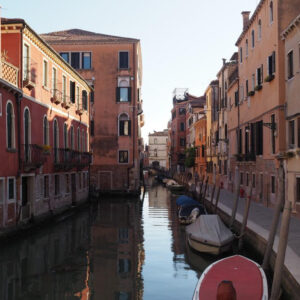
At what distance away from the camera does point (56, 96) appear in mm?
20516

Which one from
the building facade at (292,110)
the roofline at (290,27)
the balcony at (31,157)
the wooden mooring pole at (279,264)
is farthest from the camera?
the balcony at (31,157)

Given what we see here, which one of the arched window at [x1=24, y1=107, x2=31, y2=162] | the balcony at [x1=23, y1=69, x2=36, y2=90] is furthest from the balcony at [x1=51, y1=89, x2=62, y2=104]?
the arched window at [x1=24, y1=107, x2=31, y2=162]

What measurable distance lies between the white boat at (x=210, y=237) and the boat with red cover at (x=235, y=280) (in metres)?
3.40

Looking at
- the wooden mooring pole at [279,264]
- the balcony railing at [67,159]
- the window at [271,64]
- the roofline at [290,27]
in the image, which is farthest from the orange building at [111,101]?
the wooden mooring pole at [279,264]

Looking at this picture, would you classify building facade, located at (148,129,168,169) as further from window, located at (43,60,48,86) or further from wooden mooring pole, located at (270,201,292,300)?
wooden mooring pole, located at (270,201,292,300)

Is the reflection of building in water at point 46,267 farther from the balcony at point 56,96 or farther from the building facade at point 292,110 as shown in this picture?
the building facade at point 292,110

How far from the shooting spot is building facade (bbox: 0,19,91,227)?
1498 cm

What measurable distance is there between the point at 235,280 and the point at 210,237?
483 cm

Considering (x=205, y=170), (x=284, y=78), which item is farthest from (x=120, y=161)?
(x=284, y=78)

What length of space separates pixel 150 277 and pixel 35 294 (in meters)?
2.81

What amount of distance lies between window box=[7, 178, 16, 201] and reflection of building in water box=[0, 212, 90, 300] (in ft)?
4.90

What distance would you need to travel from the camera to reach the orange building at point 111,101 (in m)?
33.5

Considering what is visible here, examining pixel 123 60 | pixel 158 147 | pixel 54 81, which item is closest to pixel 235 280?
pixel 54 81

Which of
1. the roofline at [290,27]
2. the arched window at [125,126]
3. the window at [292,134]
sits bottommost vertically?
the window at [292,134]
